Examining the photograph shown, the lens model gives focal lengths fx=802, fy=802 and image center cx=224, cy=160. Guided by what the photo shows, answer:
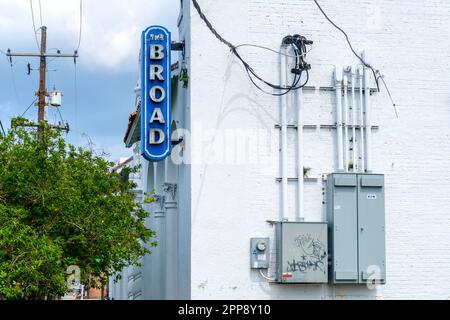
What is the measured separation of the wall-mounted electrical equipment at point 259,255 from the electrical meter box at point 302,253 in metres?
0.23

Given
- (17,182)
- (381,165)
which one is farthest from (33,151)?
(381,165)

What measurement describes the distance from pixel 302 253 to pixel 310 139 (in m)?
2.19

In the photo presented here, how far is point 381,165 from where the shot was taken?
15.3 metres

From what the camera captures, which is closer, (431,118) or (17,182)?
(17,182)

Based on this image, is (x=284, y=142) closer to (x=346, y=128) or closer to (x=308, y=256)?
(x=346, y=128)

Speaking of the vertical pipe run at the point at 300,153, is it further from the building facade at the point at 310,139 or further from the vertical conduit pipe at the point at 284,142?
the vertical conduit pipe at the point at 284,142

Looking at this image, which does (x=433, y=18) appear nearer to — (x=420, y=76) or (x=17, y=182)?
(x=420, y=76)

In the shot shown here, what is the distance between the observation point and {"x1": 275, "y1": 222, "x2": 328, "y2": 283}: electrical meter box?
47.7 ft

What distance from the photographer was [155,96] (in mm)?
15086

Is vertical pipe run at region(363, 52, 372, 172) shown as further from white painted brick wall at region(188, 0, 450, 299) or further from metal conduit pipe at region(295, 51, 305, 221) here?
metal conduit pipe at region(295, 51, 305, 221)

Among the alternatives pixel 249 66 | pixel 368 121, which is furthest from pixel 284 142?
pixel 368 121

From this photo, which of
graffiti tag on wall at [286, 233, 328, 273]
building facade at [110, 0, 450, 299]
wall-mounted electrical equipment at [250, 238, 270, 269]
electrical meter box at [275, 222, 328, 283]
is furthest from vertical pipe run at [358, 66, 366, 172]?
wall-mounted electrical equipment at [250, 238, 270, 269]
